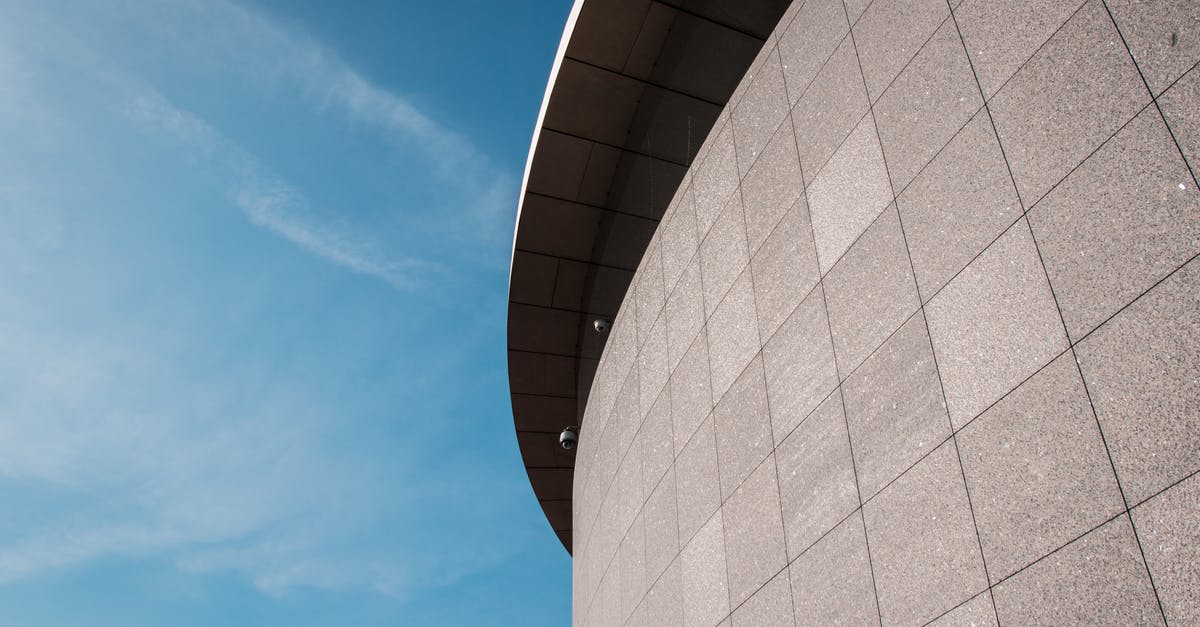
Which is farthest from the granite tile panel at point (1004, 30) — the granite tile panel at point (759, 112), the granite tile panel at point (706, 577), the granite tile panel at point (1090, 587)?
the granite tile panel at point (706, 577)

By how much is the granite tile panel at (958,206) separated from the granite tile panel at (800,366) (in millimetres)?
1098

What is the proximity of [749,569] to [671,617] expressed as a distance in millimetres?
1941

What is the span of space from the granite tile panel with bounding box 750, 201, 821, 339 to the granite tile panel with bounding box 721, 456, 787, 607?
1296 millimetres

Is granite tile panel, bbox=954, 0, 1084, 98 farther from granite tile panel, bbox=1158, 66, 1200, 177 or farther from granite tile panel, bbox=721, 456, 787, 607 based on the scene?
granite tile panel, bbox=721, 456, 787, 607

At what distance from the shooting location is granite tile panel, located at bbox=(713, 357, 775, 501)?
7.33 metres

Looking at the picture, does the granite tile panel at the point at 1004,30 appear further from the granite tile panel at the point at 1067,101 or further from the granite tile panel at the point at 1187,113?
the granite tile panel at the point at 1187,113

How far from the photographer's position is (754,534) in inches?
280

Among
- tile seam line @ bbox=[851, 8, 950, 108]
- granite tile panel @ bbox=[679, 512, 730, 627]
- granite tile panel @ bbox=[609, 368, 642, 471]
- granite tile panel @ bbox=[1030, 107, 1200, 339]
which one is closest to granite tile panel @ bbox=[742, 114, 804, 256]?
tile seam line @ bbox=[851, 8, 950, 108]

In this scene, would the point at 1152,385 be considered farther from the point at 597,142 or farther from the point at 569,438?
the point at 569,438

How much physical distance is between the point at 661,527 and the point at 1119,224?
6103mm

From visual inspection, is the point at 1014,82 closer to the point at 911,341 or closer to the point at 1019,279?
the point at 1019,279

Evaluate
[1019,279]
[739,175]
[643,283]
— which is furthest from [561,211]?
[1019,279]

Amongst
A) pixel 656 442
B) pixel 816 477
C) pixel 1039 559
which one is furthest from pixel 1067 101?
pixel 656 442

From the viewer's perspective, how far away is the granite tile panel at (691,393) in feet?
28.5
